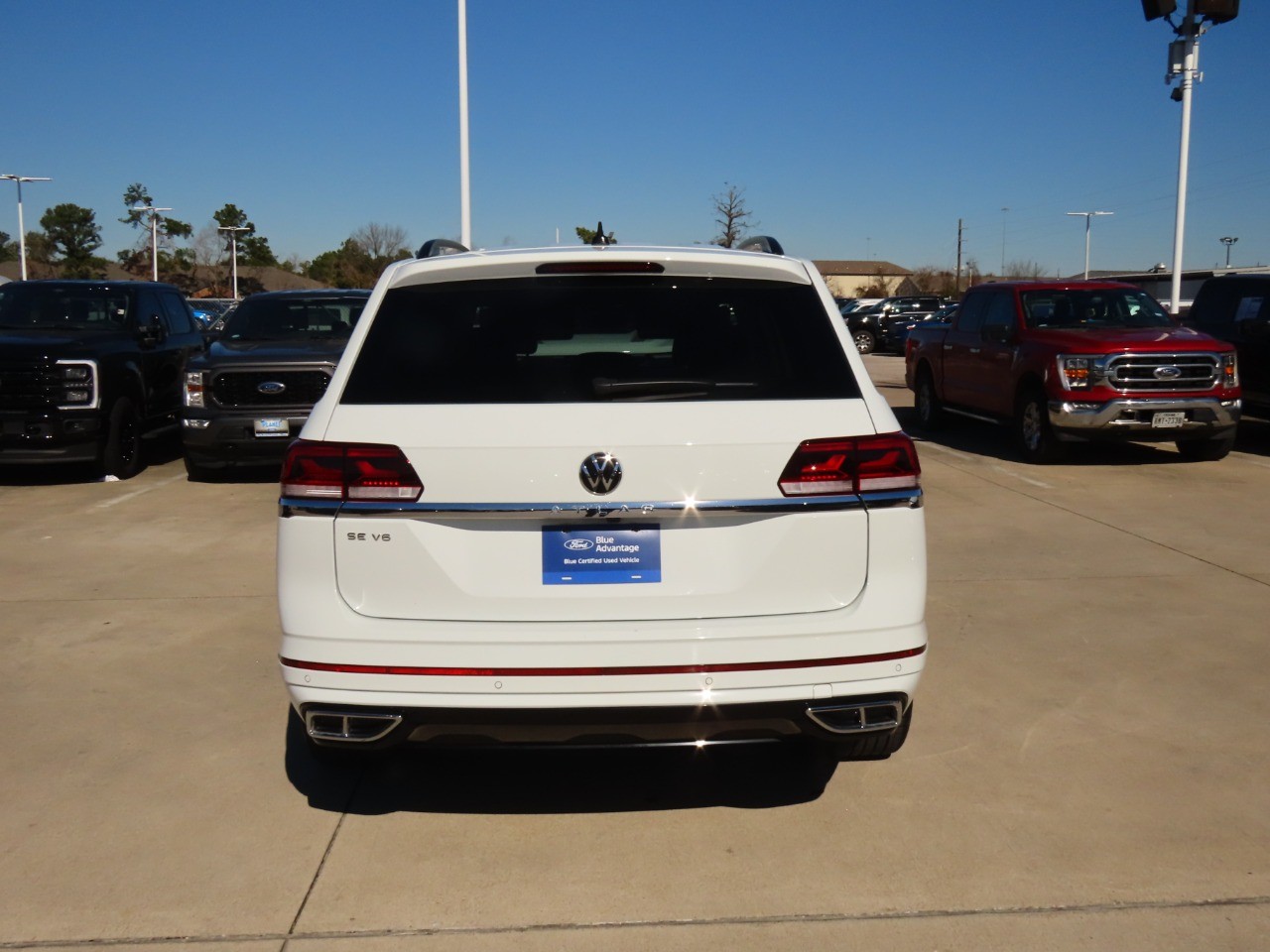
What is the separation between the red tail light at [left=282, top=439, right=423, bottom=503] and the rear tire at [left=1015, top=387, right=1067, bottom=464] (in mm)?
9588

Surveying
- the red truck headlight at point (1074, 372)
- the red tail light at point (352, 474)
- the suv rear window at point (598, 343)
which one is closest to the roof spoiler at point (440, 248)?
the suv rear window at point (598, 343)

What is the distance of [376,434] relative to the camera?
3.45 meters

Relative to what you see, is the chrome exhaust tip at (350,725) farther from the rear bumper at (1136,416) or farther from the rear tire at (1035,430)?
the rear tire at (1035,430)

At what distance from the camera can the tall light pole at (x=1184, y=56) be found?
15.8m

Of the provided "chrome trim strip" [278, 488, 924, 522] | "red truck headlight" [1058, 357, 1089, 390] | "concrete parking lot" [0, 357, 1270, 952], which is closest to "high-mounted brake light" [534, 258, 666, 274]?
"chrome trim strip" [278, 488, 924, 522]

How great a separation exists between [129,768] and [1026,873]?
10.4ft

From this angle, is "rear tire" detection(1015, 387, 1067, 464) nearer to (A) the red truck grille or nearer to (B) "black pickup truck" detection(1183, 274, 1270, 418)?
(A) the red truck grille

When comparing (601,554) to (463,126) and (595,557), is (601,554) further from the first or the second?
(463,126)

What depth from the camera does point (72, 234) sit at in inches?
3583

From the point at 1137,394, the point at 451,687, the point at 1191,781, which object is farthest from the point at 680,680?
the point at 1137,394

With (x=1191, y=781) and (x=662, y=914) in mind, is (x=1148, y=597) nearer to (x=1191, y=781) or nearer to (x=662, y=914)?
(x=1191, y=781)

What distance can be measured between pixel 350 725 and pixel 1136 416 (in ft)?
32.0

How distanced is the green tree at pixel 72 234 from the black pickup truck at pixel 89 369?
3338 inches

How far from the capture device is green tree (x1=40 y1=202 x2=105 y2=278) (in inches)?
3568
